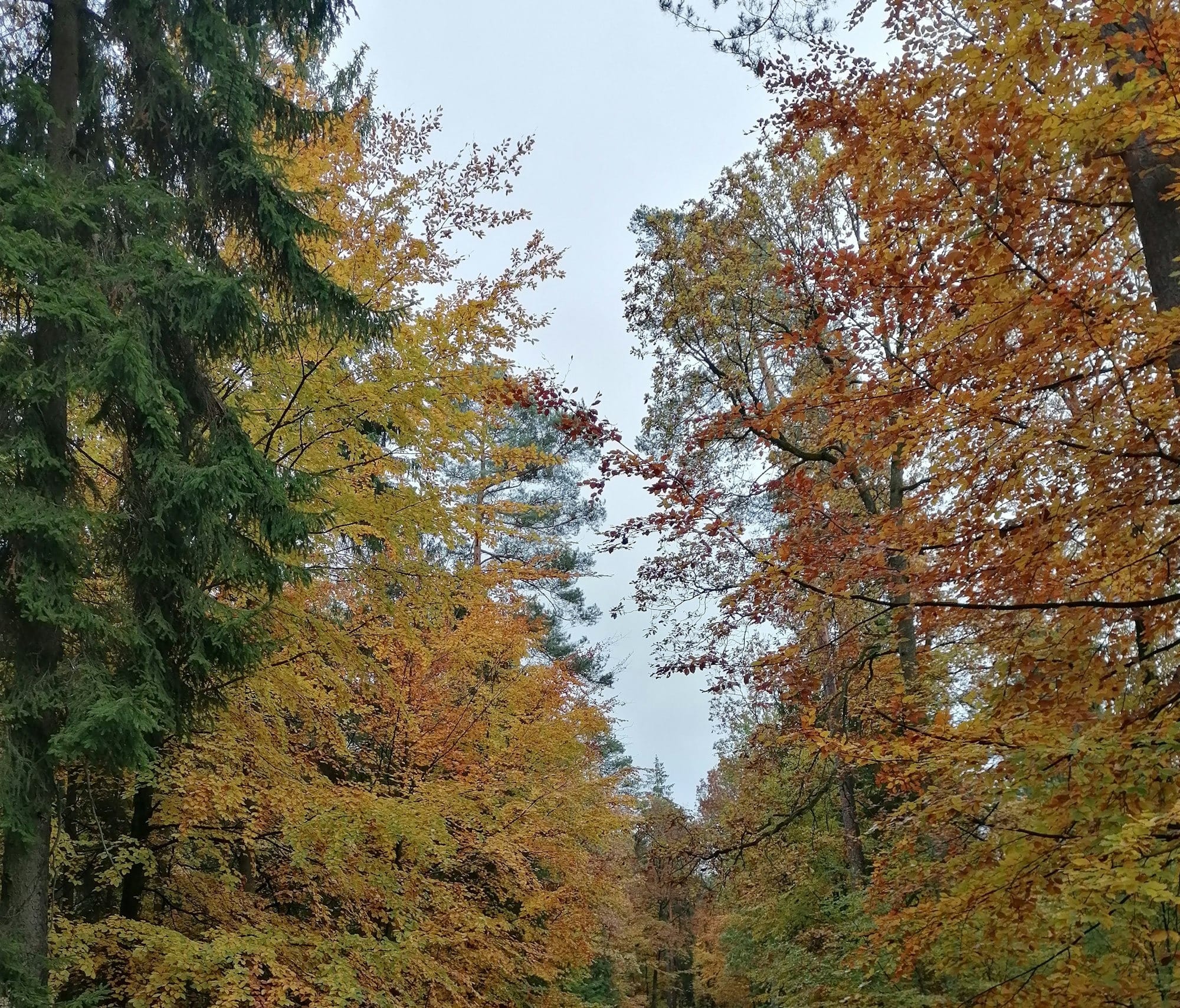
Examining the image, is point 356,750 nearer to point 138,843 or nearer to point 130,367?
point 138,843

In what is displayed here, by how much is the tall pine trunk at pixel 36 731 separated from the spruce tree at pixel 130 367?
1 cm

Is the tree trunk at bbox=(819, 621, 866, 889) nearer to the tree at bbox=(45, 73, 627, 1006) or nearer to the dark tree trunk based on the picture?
the tree at bbox=(45, 73, 627, 1006)

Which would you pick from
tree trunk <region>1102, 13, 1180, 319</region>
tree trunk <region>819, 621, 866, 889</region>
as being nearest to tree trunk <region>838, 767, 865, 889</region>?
tree trunk <region>819, 621, 866, 889</region>

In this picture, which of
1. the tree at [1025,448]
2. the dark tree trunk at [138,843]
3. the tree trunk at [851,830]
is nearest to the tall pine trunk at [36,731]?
the dark tree trunk at [138,843]

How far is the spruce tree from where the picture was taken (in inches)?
172

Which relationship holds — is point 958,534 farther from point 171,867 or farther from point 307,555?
point 171,867

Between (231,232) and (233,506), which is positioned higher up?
(231,232)

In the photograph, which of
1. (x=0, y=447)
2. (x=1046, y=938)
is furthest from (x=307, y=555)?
(x=1046, y=938)

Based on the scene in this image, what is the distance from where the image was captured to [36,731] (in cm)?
454

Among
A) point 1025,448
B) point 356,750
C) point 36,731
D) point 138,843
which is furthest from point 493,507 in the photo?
point 1025,448

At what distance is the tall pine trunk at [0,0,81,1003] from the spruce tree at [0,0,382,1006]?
0.05ft

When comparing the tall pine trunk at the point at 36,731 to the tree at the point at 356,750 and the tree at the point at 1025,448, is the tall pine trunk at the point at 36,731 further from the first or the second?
the tree at the point at 1025,448

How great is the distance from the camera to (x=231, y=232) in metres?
6.10

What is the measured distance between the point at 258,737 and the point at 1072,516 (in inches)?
229
